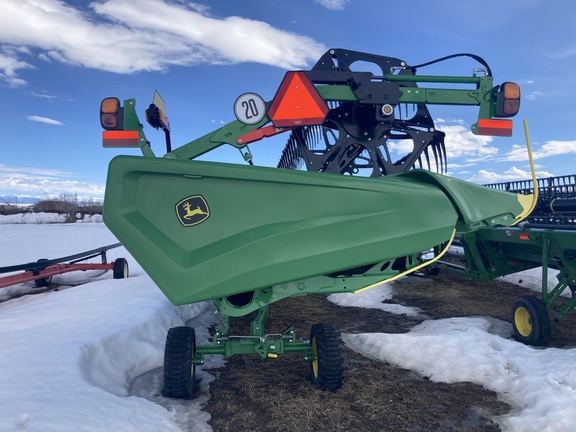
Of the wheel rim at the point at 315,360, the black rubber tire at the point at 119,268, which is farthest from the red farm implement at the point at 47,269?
the wheel rim at the point at 315,360

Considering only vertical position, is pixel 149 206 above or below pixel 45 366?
above

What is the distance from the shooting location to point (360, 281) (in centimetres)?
232

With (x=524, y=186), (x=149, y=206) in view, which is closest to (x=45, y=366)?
(x=149, y=206)

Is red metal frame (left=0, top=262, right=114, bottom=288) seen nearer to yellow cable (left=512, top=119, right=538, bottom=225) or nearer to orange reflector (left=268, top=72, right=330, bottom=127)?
orange reflector (left=268, top=72, right=330, bottom=127)

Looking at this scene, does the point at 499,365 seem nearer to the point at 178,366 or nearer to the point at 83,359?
the point at 178,366

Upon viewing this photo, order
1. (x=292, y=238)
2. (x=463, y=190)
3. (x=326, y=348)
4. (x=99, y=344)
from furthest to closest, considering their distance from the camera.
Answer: (x=99, y=344), (x=326, y=348), (x=463, y=190), (x=292, y=238)

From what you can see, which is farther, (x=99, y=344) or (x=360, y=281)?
(x=99, y=344)

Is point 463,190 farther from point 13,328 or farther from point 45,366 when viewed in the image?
point 13,328

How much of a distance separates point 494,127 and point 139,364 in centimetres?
363

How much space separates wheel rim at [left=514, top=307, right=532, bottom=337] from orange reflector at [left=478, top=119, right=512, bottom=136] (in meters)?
2.00

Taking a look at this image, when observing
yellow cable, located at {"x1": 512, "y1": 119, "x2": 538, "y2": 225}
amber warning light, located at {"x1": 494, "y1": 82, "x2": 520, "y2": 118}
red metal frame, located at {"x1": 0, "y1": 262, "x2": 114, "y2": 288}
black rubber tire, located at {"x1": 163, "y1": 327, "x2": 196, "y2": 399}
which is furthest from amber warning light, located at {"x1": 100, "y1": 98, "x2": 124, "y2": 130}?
red metal frame, located at {"x1": 0, "y1": 262, "x2": 114, "y2": 288}

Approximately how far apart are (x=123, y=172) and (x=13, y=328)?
2987 mm

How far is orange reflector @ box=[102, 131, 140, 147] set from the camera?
3.09 meters

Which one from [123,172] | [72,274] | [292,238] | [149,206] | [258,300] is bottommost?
[72,274]
